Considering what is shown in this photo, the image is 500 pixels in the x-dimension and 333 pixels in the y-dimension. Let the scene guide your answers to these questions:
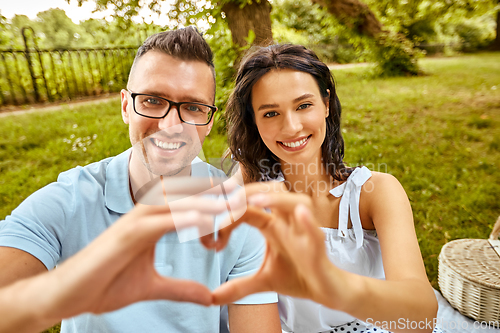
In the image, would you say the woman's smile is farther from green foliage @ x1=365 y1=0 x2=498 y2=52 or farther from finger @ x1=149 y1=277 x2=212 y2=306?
green foliage @ x1=365 y1=0 x2=498 y2=52

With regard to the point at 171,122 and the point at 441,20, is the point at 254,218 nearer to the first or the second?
the point at 171,122

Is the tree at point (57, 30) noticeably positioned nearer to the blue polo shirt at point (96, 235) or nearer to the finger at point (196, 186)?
the blue polo shirt at point (96, 235)

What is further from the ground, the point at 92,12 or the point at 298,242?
the point at 92,12

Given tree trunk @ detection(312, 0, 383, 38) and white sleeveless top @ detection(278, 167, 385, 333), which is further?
tree trunk @ detection(312, 0, 383, 38)

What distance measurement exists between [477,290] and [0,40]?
627 centimetres

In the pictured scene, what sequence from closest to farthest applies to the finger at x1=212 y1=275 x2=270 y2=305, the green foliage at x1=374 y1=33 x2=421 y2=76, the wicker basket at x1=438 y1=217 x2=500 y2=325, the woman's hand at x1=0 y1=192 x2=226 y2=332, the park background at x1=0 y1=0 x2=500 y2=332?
1. the woman's hand at x1=0 y1=192 x2=226 y2=332
2. the finger at x1=212 y1=275 x2=270 y2=305
3. the wicker basket at x1=438 y1=217 x2=500 y2=325
4. the park background at x1=0 y1=0 x2=500 y2=332
5. the green foliage at x1=374 y1=33 x2=421 y2=76

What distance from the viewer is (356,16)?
7.28m

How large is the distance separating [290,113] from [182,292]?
103 centimetres

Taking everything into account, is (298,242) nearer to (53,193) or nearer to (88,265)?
(88,265)

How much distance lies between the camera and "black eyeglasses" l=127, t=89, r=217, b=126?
122 cm

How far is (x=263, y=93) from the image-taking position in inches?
58.9

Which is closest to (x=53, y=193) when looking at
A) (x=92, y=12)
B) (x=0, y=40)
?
(x=92, y=12)

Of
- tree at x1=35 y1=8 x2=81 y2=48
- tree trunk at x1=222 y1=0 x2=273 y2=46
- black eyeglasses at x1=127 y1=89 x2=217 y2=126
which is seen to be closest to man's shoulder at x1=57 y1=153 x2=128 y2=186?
black eyeglasses at x1=127 y1=89 x2=217 y2=126

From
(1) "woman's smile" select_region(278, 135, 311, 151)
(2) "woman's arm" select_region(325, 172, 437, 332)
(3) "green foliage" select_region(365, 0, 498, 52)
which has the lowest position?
(2) "woman's arm" select_region(325, 172, 437, 332)
